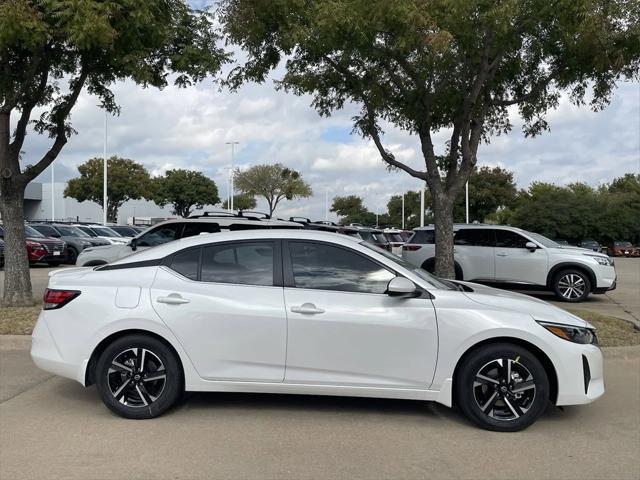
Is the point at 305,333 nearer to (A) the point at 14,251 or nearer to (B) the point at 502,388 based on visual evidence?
(B) the point at 502,388

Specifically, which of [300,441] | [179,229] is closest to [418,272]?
[300,441]

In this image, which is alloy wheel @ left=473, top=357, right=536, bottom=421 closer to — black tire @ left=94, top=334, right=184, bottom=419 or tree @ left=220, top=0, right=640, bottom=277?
black tire @ left=94, top=334, right=184, bottom=419

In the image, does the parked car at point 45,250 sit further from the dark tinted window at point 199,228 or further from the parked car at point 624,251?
the parked car at point 624,251

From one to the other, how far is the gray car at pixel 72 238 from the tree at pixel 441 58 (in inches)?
525

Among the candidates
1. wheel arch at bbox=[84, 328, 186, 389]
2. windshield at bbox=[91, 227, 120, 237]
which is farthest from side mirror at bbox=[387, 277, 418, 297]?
windshield at bbox=[91, 227, 120, 237]

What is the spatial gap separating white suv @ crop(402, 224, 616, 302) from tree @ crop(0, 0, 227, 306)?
23.9 ft

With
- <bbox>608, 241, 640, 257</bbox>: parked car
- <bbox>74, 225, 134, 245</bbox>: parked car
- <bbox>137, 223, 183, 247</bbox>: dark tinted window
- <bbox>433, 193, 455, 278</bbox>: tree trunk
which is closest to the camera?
<bbox>433, 193, 455, 278</bbox>: tree trunk

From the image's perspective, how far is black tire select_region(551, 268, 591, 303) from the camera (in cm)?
1324

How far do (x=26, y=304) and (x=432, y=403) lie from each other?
7051 millimetres

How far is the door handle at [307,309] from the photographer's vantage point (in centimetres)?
495

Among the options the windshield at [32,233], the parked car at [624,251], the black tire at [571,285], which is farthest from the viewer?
the parked car at [624,251]

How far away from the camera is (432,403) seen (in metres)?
5.61

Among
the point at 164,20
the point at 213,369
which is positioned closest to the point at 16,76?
the point at 164,20

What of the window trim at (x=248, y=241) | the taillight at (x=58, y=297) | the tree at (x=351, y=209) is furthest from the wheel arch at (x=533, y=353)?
the tree at (x=351, y=209)
